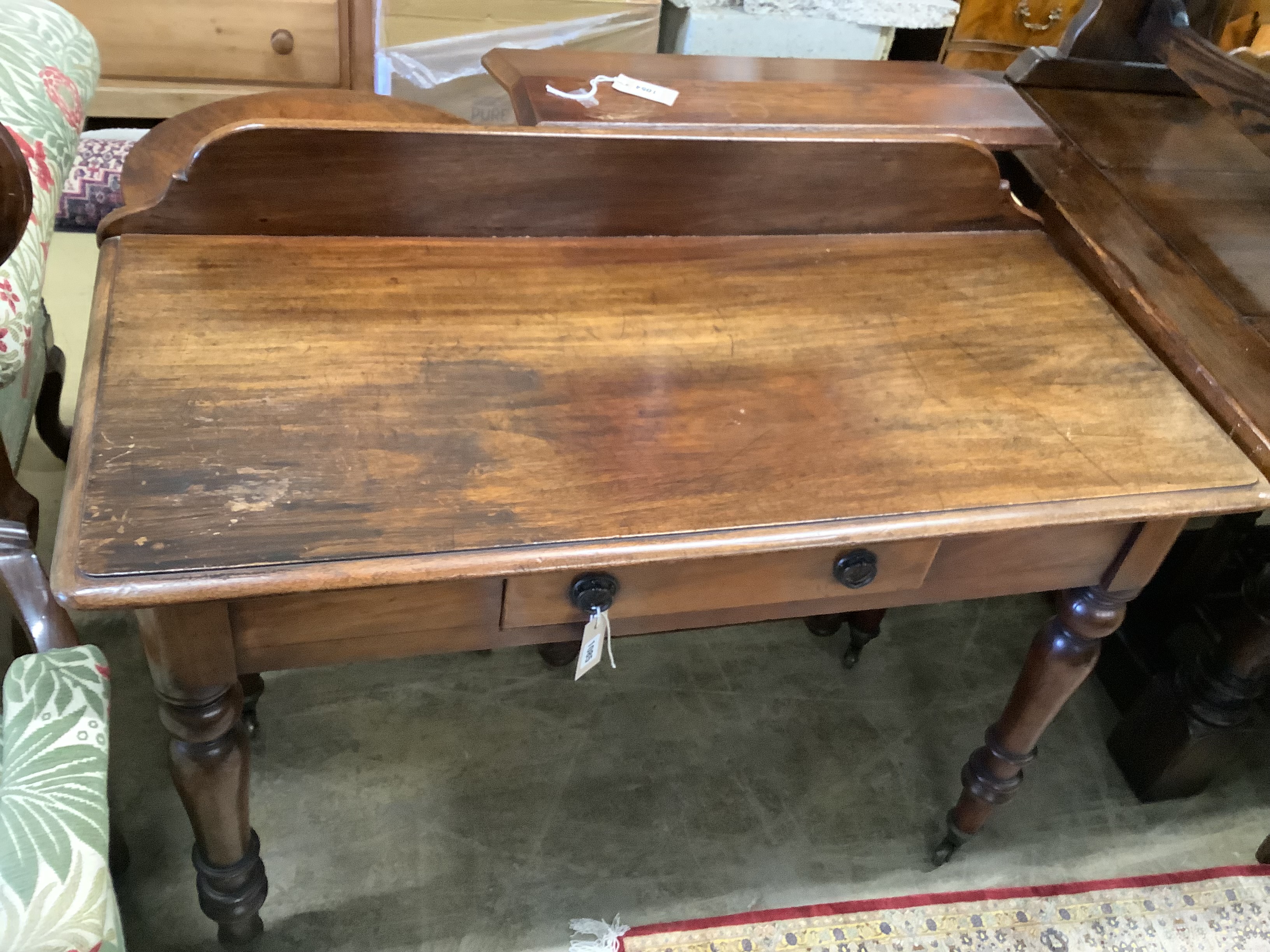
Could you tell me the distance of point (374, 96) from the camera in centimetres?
125

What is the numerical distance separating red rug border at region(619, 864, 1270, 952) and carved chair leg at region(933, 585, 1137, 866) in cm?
9

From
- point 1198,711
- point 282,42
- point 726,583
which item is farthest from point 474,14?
point 1198,711

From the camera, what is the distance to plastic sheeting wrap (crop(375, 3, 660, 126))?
2236 millimetres

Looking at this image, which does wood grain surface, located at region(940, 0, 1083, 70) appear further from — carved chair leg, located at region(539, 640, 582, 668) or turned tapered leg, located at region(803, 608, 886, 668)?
carved chair leg, located at region(539, 640, 582, 668)

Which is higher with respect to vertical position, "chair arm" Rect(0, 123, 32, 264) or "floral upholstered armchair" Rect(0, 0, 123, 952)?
"chair arm" Rect(0, 123, 32, 264)

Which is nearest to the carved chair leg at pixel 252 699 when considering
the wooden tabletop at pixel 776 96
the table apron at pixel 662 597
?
the table apron at pixel 662 597

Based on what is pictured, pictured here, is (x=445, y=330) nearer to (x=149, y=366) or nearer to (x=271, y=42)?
(x=149, y=366)

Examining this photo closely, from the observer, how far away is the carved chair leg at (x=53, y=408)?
1.57 m

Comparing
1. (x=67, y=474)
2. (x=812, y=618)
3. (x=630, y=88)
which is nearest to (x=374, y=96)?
(x=630, y=88)

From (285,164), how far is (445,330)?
22 centimetres

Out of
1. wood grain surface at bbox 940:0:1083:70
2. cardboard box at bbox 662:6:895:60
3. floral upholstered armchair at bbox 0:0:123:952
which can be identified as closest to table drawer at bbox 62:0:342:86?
cardboard box at bbox 662:6:895:60

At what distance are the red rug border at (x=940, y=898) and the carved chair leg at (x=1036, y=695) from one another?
0.09m

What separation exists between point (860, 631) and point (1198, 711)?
460mm

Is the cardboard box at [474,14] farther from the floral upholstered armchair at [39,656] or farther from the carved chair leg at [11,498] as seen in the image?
the carved chair leg at [11,498]
